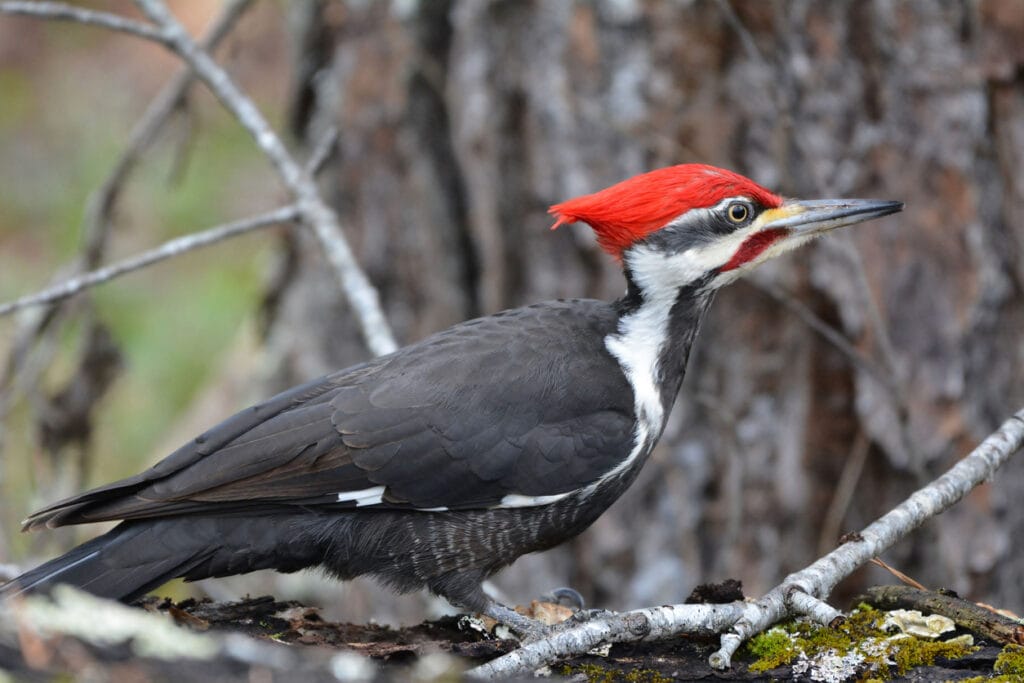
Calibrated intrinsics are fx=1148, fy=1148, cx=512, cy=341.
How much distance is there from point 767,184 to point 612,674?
239cm

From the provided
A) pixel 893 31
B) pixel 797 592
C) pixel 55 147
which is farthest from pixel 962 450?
pixel 55 147

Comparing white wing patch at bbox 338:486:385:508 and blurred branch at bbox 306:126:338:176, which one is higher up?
blurred branch at bbox 306:126:338:176

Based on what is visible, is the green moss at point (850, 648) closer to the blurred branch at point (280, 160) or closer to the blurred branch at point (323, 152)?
the blurred branch at point (280, 160)

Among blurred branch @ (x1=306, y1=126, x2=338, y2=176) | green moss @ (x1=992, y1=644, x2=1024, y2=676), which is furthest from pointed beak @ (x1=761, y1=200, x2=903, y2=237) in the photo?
blurred branch @ (x1=306, y1=126, x2=338, y2=176)

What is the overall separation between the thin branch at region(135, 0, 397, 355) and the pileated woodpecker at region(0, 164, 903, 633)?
0.51m

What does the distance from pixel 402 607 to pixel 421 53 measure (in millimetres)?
2554

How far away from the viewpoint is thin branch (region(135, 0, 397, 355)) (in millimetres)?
3908

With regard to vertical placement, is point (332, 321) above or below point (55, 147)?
below

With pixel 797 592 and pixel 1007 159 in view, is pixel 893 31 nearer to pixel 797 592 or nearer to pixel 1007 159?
pixel 1007 159

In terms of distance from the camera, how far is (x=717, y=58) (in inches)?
176

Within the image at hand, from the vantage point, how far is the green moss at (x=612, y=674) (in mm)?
2648

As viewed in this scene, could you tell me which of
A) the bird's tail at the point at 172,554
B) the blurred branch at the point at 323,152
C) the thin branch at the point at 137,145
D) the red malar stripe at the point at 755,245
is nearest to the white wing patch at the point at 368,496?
the bird's tail at the point at 172,554

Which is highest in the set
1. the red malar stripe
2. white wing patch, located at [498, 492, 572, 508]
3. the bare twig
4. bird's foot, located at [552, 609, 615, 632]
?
the red malar stripe

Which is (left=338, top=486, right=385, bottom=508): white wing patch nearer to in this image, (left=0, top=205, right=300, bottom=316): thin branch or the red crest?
the red crest
